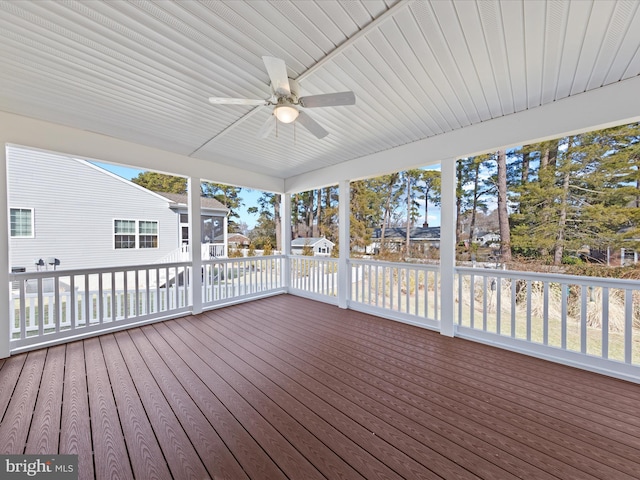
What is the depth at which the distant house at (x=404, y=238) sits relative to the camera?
600cm

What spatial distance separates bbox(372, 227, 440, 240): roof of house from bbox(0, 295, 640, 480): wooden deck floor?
11.3 ft

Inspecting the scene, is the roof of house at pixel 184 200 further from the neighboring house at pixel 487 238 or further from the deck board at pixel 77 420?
the neighboring house at pixel 487 238

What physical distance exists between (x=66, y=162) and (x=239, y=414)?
858 centimetres

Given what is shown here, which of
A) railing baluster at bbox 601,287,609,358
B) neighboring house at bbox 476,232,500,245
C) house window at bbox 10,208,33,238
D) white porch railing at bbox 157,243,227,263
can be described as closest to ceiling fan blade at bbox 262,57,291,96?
railing baluster at bbox 601,287,609,358

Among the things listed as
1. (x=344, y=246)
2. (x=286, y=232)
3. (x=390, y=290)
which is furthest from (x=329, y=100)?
(x=286, y=232)

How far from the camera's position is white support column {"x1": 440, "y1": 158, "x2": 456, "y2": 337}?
3.32m

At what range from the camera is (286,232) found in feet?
19.0

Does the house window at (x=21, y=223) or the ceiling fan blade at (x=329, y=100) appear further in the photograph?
the house window at (x=21, y=223)

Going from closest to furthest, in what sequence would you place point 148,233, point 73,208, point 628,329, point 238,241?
point 628,329, point 73,208, point 148,233, point 238,241

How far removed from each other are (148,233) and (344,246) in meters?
6.77

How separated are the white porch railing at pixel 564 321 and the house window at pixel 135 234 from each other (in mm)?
8663

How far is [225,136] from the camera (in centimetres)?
351

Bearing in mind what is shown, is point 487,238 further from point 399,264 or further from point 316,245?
point 316,245

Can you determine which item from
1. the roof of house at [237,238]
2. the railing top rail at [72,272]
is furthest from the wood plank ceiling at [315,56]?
the roof of house at [237,238]
